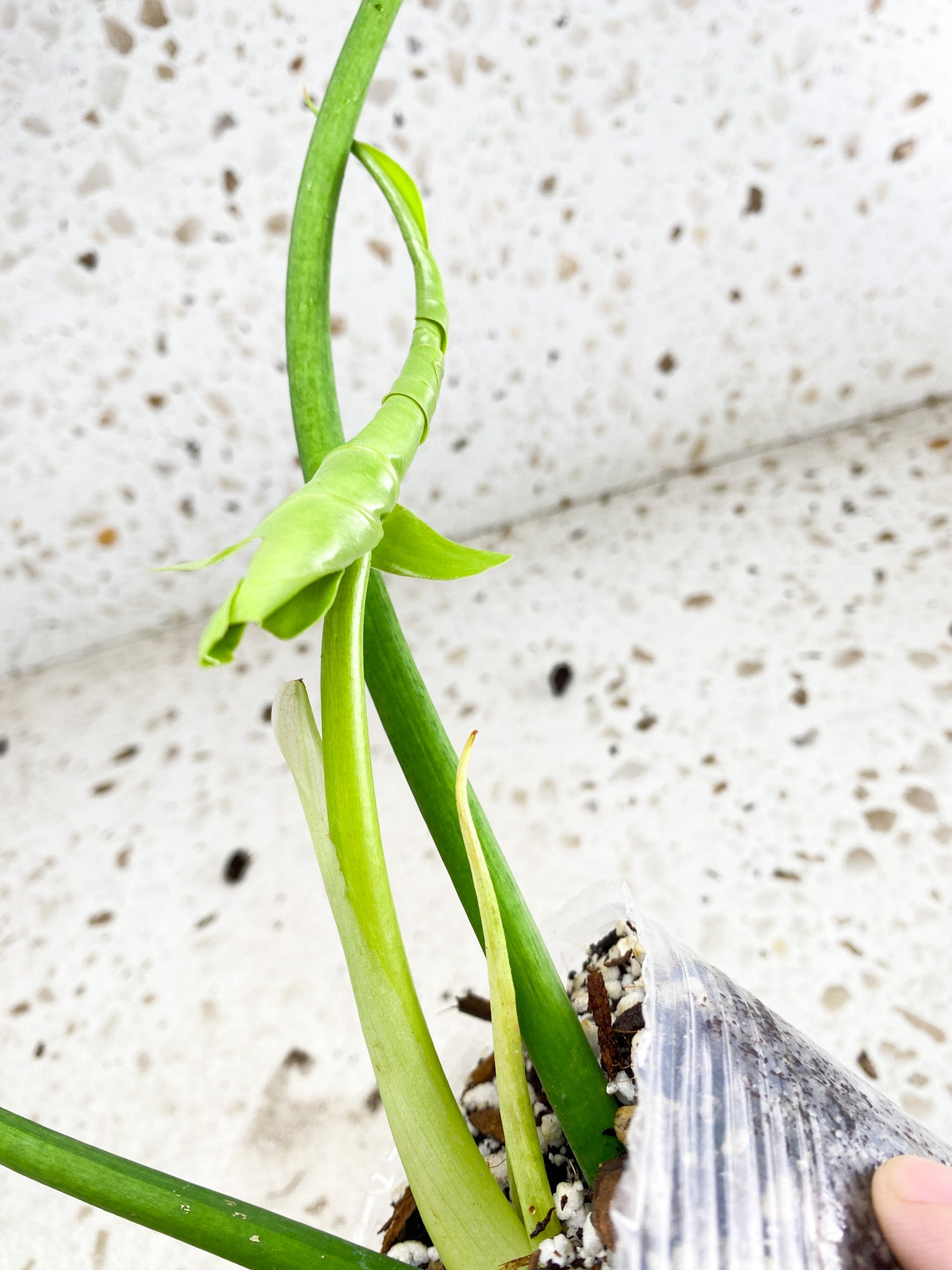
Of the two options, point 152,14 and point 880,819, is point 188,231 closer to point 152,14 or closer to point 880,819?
point 152,14

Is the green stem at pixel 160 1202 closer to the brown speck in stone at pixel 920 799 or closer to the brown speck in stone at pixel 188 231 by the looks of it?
the brown speck in stone at pixel 920 799

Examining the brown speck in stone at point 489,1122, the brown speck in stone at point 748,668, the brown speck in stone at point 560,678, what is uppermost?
the brown speck in stone at point 748,668

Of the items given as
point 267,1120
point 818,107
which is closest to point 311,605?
point 267,1120

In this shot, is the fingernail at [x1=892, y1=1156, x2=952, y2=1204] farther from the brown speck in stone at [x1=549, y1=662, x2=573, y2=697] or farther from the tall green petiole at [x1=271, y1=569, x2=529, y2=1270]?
the brown speck in stone at [x1=549, y1=662, x2=573, y2=697]

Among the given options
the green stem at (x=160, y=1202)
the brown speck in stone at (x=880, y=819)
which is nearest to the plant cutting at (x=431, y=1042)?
the green stem at (x=160, y=1202)

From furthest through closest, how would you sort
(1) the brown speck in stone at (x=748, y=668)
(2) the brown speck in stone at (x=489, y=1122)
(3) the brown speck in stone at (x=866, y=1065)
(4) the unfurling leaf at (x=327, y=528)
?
(1) the brown speck in stone at (x=748, y=668)
(3) the brown speck in stone at (x=866, y=1065)
(2) the brown speck in stone at (x=489, y=1122)
(4) the unfurling leaf at (x=327, y=528)

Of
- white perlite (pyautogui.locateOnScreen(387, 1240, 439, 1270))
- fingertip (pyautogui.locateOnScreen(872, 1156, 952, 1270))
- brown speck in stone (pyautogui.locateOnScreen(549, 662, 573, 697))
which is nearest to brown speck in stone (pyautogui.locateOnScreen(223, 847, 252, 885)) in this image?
brown speck in stone (pyautogui.locateOnScreen(549, 662, 573, 697))
